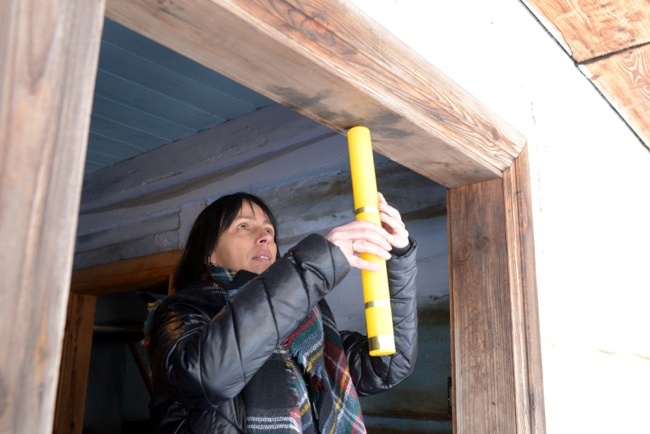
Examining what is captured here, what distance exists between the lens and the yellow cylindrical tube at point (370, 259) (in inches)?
53.6

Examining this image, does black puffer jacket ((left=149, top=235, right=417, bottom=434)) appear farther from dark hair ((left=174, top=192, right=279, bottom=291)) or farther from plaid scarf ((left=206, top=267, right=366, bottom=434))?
dark hair ((left=174, top=192, right=279, bottom=291))

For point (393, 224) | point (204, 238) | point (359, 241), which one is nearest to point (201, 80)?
point (204, 238)

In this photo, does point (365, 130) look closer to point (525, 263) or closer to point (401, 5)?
point (401, 5)

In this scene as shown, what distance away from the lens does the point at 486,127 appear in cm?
168

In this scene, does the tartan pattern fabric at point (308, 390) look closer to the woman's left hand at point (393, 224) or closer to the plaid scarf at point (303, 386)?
the plaid scarf at point (303, 386)

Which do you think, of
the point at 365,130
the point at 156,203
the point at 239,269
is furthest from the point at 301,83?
the point at 156,203

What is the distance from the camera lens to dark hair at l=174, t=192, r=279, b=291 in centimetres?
184

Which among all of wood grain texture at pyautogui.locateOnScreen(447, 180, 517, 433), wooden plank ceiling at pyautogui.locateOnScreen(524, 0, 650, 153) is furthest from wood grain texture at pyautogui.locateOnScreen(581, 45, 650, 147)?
wood grain texture at pyautogui.locateOnScreen(447, 180, 517, 433)

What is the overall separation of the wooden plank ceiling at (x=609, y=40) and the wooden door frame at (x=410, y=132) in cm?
49

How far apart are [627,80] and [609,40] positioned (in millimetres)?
274

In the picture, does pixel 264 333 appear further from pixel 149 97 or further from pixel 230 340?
pixel 149 97

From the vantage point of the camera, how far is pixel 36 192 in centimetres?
66

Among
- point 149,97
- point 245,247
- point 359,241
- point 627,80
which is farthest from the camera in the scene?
point 149,97

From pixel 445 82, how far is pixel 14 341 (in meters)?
1.15
